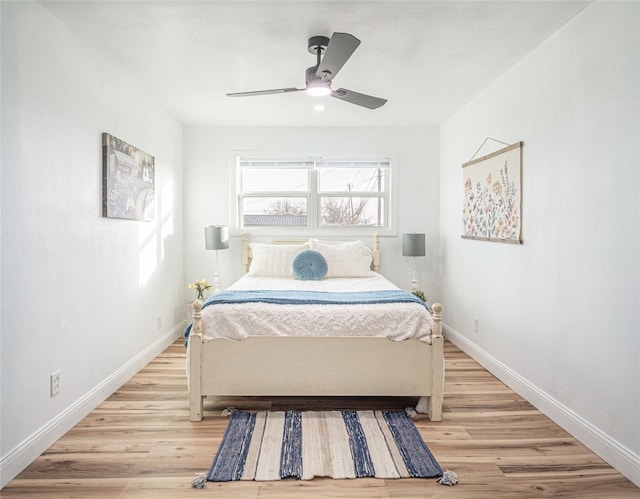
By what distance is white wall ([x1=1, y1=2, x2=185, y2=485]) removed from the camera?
2.04 m

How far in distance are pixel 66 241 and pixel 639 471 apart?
330 cm

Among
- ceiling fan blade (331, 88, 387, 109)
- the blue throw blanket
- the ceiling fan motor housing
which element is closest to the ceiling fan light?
ceiling fan blade (331, 88, 387, 109)

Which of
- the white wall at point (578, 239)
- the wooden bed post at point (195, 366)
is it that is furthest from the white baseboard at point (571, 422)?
the wooden bed post at point (195, 366)

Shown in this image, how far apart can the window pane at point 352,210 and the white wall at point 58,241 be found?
2.23 m

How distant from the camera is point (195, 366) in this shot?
2.62m

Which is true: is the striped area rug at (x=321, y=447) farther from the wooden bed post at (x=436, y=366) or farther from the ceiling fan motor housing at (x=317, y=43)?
the ceiling fan motor housing at (x=317, y=43)

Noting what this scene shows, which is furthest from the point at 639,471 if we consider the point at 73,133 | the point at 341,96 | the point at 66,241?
the point at 73,133

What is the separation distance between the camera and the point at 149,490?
6.32 feet

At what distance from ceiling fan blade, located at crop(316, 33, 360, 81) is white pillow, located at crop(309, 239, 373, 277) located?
2068 millimetres

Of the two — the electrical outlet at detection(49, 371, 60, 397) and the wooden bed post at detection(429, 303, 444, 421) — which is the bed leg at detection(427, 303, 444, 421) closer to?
the wooden bed post at detection(429, 303, 444, 421)

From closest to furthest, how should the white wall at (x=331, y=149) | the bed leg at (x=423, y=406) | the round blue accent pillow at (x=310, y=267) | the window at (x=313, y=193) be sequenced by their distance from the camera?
1. the bed leg at (x=423, y=406)
2. the round blue accent pillow at (x=310, y=267)
3. the white wall at (x=331, y=149)
4. the window at (x=313, y=193)

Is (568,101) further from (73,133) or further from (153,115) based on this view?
(153,115)

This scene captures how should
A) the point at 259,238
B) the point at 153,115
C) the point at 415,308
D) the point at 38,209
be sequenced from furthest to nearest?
the point at 259,238 < the point at 153,115 < the point at 415,308 < the point at 38,209

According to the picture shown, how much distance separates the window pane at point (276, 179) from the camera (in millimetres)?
5047
